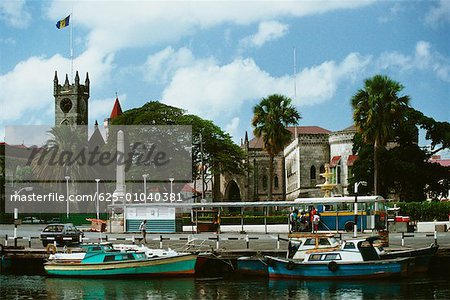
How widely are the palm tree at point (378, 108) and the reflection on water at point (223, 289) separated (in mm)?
24064

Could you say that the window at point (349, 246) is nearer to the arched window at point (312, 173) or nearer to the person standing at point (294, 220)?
the person standing at point (294, 220)

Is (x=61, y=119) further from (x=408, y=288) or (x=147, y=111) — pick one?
(x=408, y=288)

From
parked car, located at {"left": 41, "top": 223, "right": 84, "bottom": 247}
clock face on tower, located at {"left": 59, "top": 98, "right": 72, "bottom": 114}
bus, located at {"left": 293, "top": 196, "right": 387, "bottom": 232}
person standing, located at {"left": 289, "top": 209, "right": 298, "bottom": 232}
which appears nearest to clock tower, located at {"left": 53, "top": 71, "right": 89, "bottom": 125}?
clock face on tower, located at {"left": 59, "top": 98, "right": 72, "bottom": 114}

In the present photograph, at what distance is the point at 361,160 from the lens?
7056 cm

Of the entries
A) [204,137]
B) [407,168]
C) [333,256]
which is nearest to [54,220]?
A: [204,137]

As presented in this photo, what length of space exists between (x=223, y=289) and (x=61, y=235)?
572 inches

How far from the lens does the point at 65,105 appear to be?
162375 millimetres

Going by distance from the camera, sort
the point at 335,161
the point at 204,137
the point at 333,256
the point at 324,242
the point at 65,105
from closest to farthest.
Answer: the point at 333,256 → the point at 324,242 → the point at 335,161 → the point at 204,137 → the point at 65,105

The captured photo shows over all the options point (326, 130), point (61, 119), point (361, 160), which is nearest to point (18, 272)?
point (361, 160)

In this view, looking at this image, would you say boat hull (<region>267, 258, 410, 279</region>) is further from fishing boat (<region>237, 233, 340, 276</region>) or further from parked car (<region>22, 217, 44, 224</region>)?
parked car (<region>22, 217, 44, 224</region>)

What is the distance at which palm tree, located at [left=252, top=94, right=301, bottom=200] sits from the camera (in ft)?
214

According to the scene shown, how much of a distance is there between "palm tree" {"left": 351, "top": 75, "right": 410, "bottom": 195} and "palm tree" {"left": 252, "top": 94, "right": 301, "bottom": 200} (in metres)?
10.1

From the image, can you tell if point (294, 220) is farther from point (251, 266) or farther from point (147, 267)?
point (147, 267)

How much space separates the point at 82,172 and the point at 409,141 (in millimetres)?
41757
